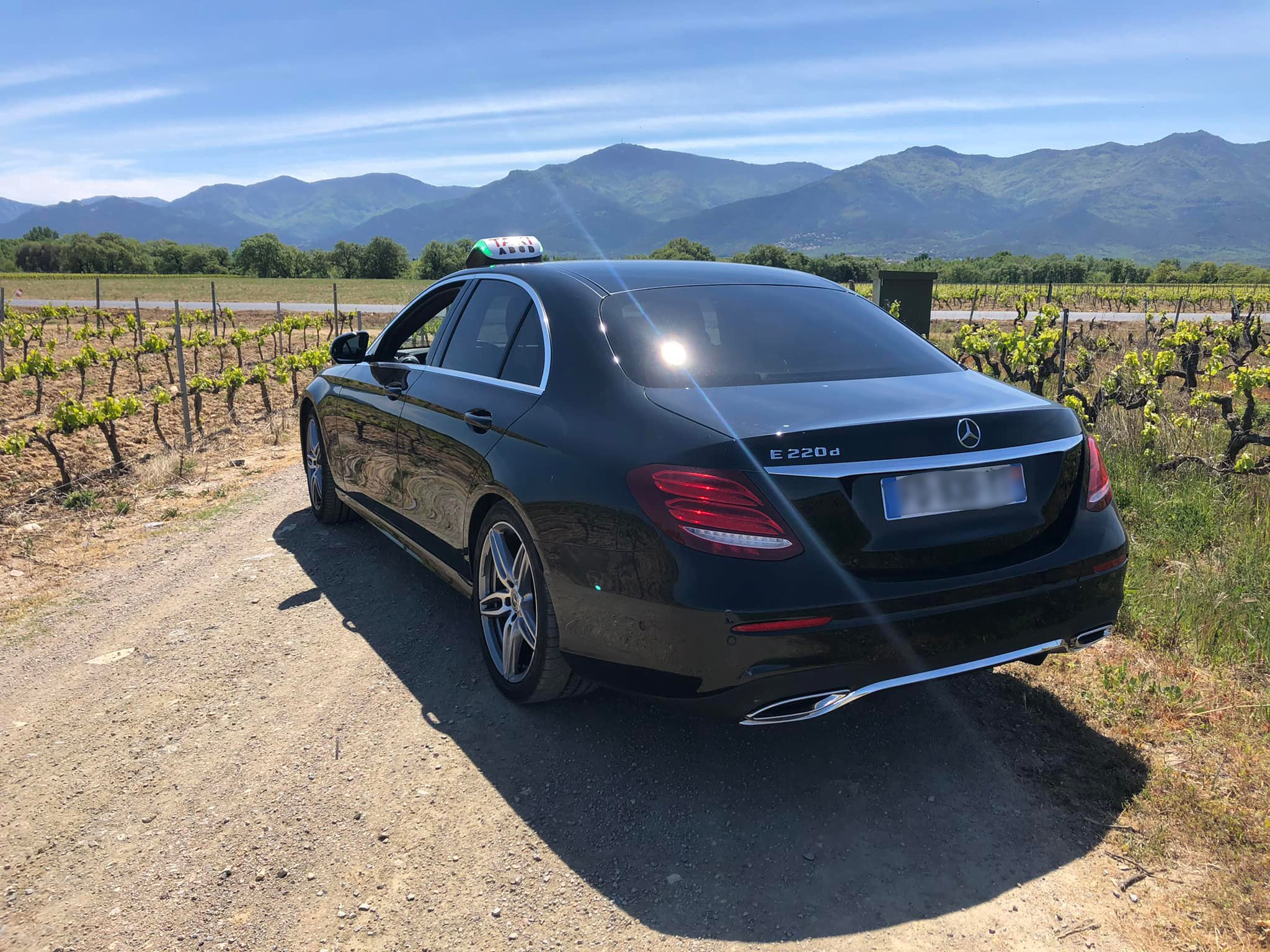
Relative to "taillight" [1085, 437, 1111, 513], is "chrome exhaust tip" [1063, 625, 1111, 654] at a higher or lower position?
lower

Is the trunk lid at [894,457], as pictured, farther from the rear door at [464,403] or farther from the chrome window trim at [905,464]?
the rear door at [464,403]

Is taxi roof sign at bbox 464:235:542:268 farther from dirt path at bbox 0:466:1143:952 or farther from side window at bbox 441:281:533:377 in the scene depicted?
dirt path at bbox 0:466:1143:952

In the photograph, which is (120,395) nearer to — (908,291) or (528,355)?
Result: (908,291)

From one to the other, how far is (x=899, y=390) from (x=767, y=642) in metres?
1.04

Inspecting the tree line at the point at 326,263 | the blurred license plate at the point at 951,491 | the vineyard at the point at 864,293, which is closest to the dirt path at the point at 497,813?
the blurred license plate at the point at 951,491

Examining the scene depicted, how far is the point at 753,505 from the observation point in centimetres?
243

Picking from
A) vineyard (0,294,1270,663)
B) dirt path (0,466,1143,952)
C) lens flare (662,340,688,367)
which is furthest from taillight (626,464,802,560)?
vineyard (0,294,1270,663)

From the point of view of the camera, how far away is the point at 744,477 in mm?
2441

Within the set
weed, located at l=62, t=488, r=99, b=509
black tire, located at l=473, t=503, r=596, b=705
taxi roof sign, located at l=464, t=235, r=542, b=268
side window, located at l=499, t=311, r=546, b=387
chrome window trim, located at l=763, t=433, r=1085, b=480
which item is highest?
taxi roof sign, located at l=464, t=235, r=542, b=268

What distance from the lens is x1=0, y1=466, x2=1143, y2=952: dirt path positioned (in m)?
2.33

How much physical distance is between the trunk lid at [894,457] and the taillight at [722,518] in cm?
6

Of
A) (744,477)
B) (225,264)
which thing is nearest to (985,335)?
(744,477)

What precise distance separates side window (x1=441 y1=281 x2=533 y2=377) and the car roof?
94mm

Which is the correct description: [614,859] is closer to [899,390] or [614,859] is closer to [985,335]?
[899,390]
